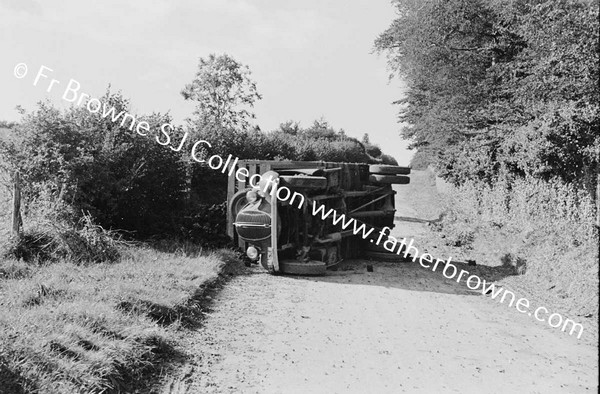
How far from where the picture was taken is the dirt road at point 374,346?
5.29 meters

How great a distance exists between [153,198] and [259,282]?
3856 millimetres

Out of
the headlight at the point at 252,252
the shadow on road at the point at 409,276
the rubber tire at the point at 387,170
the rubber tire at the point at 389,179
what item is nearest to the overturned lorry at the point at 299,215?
the headlight at the point at 252,252

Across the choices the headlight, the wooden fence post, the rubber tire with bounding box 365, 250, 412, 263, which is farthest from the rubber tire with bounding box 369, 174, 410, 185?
the wooden fence post

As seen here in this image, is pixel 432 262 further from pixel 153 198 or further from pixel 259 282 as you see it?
pixel 153 198

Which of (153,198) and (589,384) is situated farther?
(153,198)

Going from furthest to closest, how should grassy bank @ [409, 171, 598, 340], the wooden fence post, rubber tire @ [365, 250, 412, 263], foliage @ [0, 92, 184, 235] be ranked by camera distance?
rubber tire @ [365, 250, 412, 263]
foliage @ [0, 92, 184, 235]
the wooden fence post
grassy bank @ [409, 171, 598, 340]

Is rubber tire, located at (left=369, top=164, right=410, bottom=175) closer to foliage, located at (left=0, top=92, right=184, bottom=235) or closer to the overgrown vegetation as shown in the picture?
the overgrown vegetation

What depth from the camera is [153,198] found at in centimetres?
1245

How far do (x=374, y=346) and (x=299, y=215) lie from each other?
5.01 meters

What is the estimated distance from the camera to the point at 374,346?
6410mm

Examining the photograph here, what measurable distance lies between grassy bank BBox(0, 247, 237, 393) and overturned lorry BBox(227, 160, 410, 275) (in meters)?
1.47

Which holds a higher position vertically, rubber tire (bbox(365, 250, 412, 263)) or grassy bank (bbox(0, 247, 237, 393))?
rubber tire (bbox(365, 250, 412, 263))

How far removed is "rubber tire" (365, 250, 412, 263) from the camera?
12.8 meters

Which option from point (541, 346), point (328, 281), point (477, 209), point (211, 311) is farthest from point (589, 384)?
point (477, 209)
